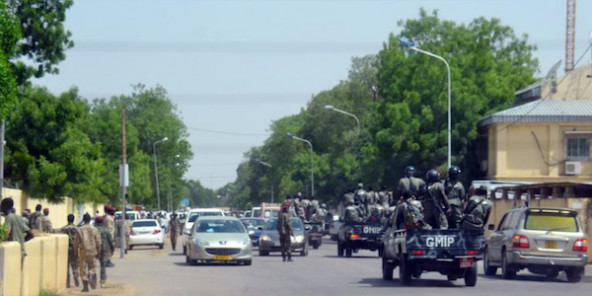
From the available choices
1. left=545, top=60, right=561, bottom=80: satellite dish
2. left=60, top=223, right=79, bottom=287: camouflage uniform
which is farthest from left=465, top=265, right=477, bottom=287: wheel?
left=545, top=60, right=561, bottom=80: satellite dish

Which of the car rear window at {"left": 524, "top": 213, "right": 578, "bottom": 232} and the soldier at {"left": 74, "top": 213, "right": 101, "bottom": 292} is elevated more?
the car rear window at {"left": 524, "top": 213, "right": 578, "bottom": 232}

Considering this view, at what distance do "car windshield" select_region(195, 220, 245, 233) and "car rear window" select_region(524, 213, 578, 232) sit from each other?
10.1 metres

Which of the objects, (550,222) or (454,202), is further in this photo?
(550,222)

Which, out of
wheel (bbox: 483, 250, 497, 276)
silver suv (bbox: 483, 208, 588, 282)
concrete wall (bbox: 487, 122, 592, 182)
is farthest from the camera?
concrete wall (bbox: 487, 122, 592, 182)

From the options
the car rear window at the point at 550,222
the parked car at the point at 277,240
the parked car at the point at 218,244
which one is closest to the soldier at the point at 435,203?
the car rear window at the point at 550,222

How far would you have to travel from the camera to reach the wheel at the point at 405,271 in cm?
2338

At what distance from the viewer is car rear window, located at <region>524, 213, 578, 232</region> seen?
26.2 m

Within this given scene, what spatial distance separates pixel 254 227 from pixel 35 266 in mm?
32971

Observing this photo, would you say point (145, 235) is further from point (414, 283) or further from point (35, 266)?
point (35, 266)

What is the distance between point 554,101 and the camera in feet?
200

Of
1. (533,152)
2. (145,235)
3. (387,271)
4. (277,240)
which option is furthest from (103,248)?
(533,152)

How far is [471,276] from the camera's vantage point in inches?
917

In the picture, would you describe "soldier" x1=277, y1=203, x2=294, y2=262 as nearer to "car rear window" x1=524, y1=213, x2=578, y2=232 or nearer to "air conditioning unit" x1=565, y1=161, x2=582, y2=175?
"car rear window" x1=524, y1=213, x2=578, y2=232

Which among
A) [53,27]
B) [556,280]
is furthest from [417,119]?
[556,280]
